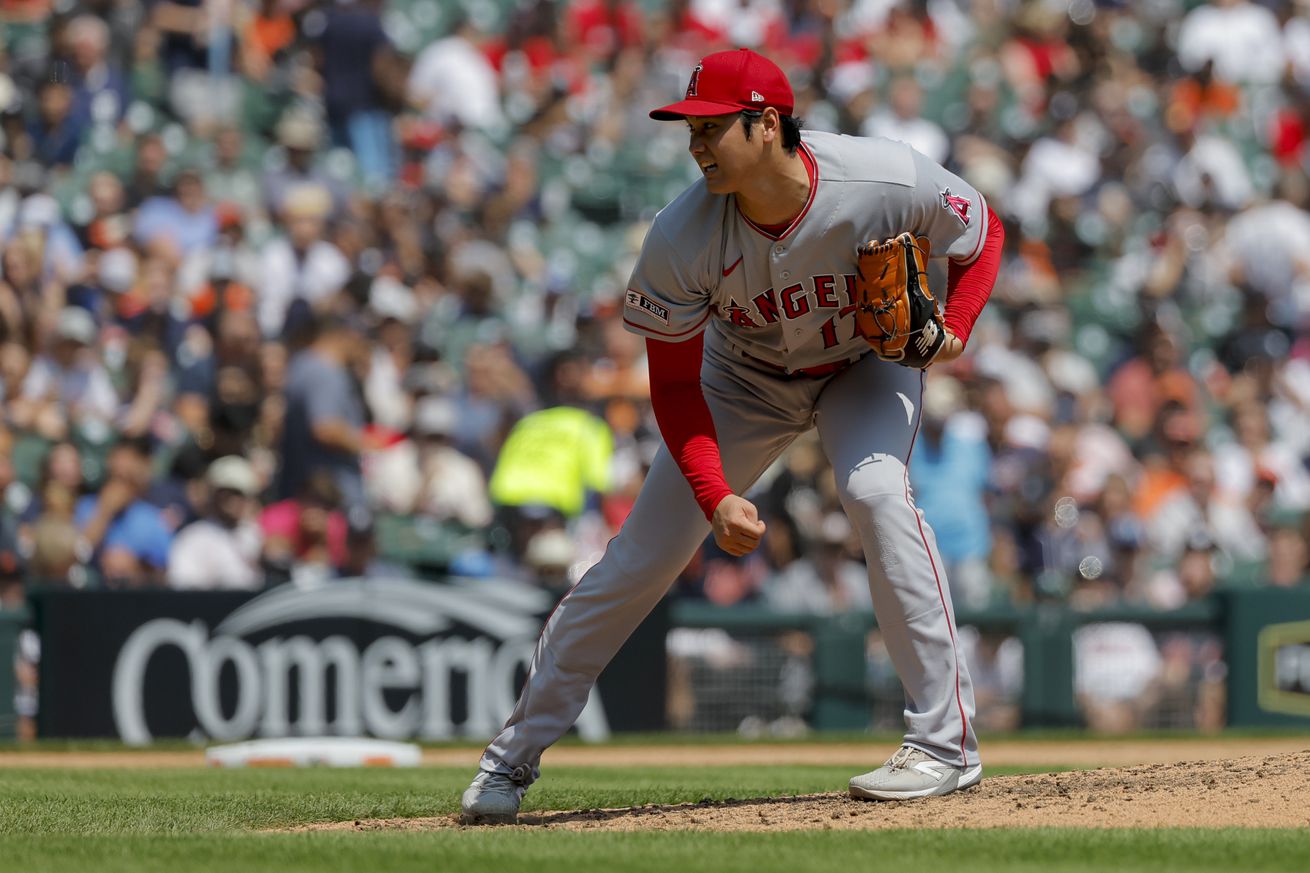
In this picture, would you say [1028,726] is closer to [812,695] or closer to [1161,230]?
[812,695]

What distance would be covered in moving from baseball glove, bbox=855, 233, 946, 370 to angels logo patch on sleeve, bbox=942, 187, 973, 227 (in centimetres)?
26

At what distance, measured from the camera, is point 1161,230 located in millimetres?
16359

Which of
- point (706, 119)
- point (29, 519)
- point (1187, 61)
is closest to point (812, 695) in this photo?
point (29, 519)

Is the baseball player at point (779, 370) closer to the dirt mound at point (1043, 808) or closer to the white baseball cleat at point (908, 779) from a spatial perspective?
the white baseball cleat at point (908, 779)

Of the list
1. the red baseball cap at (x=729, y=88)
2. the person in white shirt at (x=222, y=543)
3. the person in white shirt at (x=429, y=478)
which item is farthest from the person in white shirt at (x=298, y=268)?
the red baseball cap at (x=729, y=88)

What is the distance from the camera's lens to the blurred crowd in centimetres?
1159

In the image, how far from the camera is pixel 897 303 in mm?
5449

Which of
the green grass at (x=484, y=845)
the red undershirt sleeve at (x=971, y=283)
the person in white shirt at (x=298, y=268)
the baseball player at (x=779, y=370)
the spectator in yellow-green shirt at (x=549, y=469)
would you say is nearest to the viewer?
the green grass at (x=484, y=845)

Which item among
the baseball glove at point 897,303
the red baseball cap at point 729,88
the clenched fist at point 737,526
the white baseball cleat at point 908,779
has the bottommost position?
the white baseball cleat at point 908,779

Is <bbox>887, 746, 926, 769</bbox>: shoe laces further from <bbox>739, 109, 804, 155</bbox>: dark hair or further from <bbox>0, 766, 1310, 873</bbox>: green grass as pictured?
<bbox>739, 109, 804, 155</bbox>: dark hair

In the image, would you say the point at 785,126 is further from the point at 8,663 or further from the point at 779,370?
the point at 8,663

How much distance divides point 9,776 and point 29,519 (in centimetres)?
324

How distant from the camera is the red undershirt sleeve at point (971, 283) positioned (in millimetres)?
5766

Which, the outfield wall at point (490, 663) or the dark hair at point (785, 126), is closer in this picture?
the dark hair at point (785, 126)
